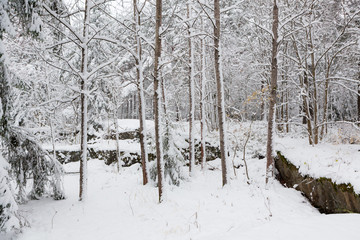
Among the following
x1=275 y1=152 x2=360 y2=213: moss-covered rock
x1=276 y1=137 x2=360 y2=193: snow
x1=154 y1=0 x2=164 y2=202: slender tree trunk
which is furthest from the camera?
x1=154 y1=0 x2=164 y2=202: slender tree trunk

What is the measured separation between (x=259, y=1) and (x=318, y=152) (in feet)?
26.6

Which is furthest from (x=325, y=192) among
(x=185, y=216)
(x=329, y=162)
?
(x=185, y=216)

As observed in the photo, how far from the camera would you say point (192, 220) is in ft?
17.5

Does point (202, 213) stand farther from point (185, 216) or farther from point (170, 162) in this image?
point (170, 162)

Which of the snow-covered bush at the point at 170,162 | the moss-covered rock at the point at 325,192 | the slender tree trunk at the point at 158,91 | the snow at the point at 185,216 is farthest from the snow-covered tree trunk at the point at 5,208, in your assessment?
the moss-covered rock at the point at 325,192

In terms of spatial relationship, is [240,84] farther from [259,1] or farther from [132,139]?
[132,139]

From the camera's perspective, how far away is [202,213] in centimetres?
573

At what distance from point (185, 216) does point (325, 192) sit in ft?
13.8

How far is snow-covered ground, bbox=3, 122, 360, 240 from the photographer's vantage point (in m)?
3.72

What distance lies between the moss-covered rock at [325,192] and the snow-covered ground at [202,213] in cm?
22

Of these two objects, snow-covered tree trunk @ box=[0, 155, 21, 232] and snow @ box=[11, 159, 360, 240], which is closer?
snow-covered tree trunk @ box=[0, 155, 21, 232]

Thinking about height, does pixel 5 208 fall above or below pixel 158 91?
below

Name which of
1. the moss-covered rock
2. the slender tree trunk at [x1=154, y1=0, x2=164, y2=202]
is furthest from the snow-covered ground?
the slender tree trunk at [x1=154, y1=0, x2=164, y2=202]

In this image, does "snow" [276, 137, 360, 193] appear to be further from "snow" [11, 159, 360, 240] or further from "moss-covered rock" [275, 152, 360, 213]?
"snow" [11, 159, 360, 240]
